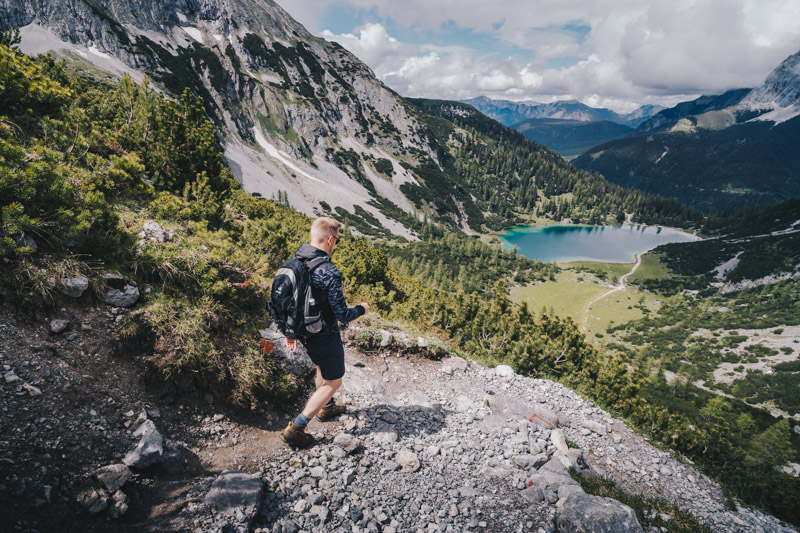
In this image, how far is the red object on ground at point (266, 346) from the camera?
5.74m

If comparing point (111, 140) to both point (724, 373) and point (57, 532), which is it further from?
point (724, 373)

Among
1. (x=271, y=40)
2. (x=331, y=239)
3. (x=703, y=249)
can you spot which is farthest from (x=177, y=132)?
(x=703, y=249)

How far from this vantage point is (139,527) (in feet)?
9.93

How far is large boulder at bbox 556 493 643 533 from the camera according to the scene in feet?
14.5

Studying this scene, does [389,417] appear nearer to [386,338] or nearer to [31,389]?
[386,338]

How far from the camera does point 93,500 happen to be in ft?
9.87

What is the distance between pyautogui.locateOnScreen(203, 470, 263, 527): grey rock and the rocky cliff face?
418 feet

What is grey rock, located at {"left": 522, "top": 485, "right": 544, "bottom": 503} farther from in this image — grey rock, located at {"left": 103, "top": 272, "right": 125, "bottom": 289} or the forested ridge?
grey rock, located at {"left": 103, "top": 272, "right": 125, "bottom": 289}

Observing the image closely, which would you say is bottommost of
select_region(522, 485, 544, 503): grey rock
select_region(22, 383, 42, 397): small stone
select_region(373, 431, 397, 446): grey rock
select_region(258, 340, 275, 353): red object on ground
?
select_region(522, 485, 544, 503): grey rock

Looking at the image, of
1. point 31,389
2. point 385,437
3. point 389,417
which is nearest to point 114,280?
point 31,389

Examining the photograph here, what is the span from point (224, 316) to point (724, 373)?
12876cm

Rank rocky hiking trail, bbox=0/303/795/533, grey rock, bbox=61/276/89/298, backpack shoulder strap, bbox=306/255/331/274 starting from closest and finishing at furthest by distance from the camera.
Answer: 1. rocky hiking trail, bbox=0/303/795/533
2. grey rock, bbox=61/276/89/298
3. backpack shoulder strap, bbox=306/255/331/274

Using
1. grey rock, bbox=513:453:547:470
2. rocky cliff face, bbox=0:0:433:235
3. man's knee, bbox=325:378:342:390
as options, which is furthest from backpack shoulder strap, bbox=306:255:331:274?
rocky cliff face, bbox=0:0:433:235

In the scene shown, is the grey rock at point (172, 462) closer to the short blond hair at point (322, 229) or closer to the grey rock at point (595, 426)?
Answer: the short blond hair at point (322, 229)
